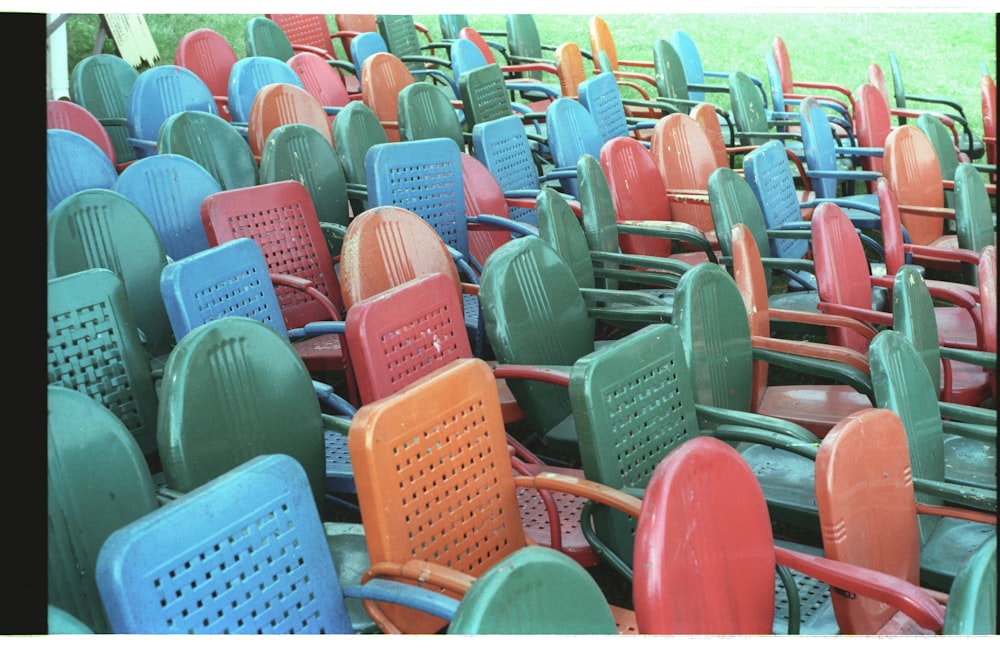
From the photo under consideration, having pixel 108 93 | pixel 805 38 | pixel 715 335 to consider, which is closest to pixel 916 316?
pixel 715 335

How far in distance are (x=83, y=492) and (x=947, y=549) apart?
2013 millimetres

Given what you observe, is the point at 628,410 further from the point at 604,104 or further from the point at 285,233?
the point at 604,104

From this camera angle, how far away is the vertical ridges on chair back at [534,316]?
3.00 meters

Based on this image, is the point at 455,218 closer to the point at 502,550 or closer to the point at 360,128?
the point at 360,128

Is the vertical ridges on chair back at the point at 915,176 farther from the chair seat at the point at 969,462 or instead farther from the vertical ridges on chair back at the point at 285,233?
the vertical ridges on chair back at the point at 285,233

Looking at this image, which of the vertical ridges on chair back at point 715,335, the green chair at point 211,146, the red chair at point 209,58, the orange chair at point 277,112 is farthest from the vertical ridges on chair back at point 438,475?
the red chair at point 209,58

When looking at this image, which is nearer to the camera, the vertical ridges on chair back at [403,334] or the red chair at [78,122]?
the vertical ridges on chair back at [403,334]

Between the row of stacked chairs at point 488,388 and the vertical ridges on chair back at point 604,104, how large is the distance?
45cm

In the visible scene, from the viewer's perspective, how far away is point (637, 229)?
14.3 feet

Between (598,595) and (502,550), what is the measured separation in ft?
2.45

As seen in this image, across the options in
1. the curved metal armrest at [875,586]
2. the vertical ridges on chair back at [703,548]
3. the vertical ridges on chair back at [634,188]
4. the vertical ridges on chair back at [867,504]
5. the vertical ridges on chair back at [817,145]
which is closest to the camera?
the vertical ridges on chair back at [703,548]

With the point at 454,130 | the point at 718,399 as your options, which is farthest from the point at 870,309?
the point at 454,130

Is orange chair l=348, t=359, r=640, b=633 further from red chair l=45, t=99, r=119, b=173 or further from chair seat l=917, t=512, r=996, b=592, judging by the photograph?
red chair l=45, t=99, r=119, b=173

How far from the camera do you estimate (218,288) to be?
2.97 m
